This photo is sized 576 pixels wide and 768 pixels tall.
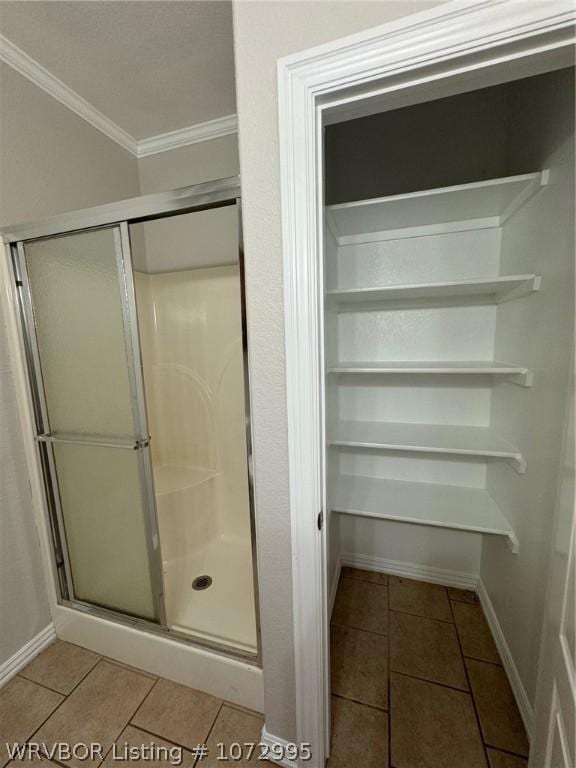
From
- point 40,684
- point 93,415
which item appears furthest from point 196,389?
point 40,684

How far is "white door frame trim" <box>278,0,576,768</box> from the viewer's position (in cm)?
65

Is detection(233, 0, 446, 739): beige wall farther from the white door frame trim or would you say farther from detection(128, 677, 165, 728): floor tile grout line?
detection(128, 677, 165, 728): floor tile grout line

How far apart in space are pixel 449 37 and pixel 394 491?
5.82 ft

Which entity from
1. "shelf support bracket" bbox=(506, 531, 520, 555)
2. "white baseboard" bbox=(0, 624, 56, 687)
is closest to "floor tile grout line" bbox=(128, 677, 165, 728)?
"white baseboard" bbox=(0, 624, 56, 687)

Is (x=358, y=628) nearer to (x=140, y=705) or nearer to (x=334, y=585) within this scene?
(x=334, y=585)

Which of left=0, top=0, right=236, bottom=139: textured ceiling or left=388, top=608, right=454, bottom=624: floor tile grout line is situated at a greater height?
left=0, top=0, right=236, bottom=139: textured ceiling

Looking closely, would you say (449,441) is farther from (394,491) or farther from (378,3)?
(378,3)

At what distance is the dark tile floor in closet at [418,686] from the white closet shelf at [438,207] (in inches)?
79.1

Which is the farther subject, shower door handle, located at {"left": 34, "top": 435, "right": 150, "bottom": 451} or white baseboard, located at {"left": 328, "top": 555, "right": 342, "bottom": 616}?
white baseboard, located at {"left": 328, "top": 555, "right": 342, "bottom": 616}

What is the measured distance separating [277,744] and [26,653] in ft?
4.08

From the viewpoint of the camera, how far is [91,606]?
1.52m

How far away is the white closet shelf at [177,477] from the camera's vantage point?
2117 mm

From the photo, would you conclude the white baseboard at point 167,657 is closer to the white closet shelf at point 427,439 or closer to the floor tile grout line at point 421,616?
the floor tile grout line at point 421,616

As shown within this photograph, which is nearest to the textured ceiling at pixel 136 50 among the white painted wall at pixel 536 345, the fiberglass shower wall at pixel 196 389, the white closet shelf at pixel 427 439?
the fiberglass shower wall at pixel 196 389
